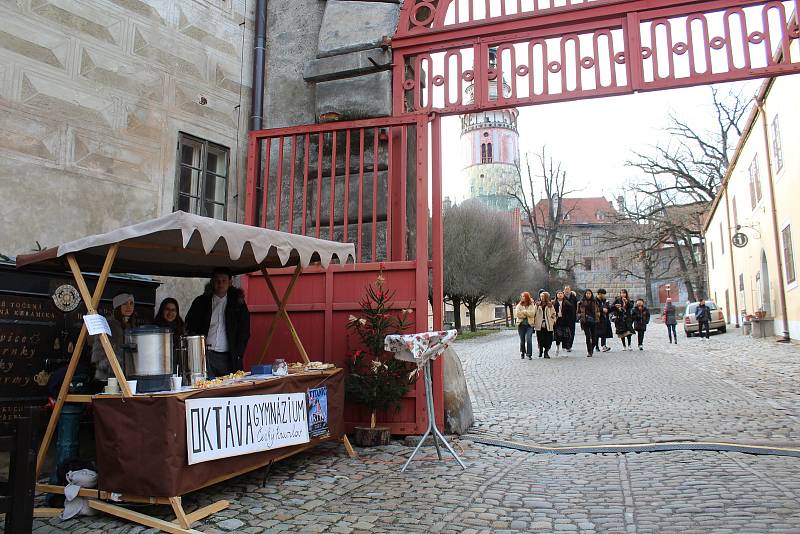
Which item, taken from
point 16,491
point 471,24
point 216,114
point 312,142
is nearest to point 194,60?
point 216,114

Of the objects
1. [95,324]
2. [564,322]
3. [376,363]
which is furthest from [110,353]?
[564,322]

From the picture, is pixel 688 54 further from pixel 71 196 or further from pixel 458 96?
pixel 71 196

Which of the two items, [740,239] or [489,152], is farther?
[489,152]

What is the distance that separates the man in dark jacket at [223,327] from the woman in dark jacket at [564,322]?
1118 centimetres

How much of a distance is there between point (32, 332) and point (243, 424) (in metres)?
2.27

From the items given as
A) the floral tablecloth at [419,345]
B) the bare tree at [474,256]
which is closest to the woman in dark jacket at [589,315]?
the floral tablecloth at [419,345]

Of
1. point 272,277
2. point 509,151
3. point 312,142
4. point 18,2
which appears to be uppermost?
point 509,151

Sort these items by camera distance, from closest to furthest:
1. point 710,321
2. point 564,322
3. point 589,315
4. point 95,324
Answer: point 95,324 → point 589,315 → point 564,322 → point 710,321

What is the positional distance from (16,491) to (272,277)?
4.94 meters

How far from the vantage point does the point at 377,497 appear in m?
4.82

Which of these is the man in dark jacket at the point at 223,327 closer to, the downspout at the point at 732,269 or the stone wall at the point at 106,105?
the stone wall at the point at 106,105

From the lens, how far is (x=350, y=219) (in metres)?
8.00

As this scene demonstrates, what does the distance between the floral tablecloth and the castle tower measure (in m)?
67.9

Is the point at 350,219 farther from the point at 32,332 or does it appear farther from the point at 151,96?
the point at 32,332
